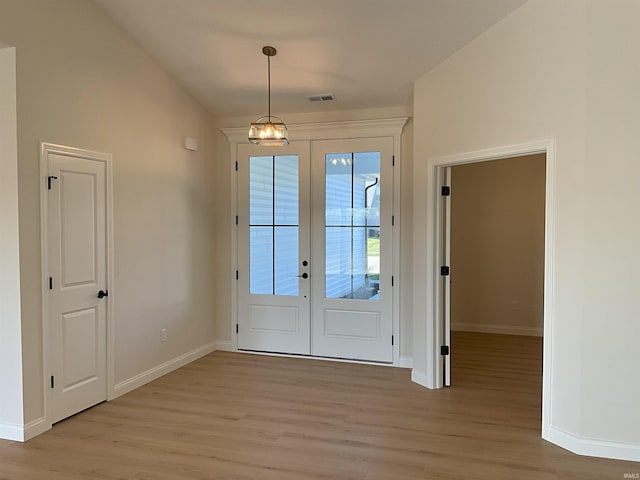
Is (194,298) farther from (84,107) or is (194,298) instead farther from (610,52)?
(610,52)

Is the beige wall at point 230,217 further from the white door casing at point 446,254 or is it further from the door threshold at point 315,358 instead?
the white door casing at point 446,254

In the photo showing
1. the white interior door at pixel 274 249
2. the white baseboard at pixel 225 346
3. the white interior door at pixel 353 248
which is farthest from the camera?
the white baseboard at pixel 225 346

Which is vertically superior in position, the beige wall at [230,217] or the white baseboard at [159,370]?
the beige wall at [230,217]

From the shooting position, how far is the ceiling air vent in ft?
16.6

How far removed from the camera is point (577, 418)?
321 cm

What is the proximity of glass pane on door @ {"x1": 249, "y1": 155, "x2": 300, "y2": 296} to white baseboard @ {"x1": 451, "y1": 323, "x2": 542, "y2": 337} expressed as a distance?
2.93 m

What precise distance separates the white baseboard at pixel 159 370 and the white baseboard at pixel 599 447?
3608 mm

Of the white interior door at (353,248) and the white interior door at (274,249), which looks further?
the white interior door at (274,249)

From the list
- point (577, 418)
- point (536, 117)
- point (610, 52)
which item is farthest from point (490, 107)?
point (577, 418)

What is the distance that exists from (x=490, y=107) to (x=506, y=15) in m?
0.68

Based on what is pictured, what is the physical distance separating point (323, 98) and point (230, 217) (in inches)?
71.4

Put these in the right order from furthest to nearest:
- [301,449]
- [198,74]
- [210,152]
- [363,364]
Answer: [210,152] → [363,364] → [198,74] → [301,449]

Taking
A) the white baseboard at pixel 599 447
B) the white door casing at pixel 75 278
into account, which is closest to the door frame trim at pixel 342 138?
the white door casing at pixel 75 278

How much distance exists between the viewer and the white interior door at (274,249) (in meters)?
5.53
